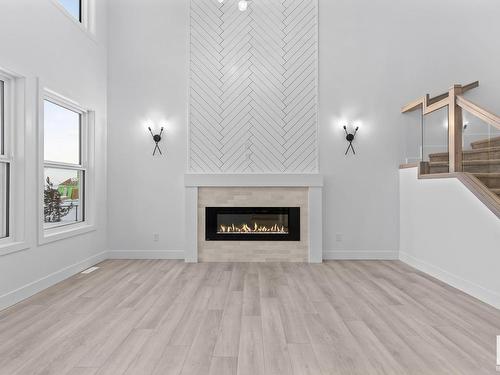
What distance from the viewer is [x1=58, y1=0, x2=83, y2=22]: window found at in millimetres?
4211

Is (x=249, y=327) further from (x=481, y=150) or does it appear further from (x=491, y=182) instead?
(x=481, y=150)

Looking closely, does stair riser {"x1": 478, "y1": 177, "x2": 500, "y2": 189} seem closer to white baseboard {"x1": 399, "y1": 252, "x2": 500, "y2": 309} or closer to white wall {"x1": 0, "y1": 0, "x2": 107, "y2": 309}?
white baseboard {"x1": 399, "y1": 252, "x2": 500, "y2": 309}

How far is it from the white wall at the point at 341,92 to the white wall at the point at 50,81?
275mm

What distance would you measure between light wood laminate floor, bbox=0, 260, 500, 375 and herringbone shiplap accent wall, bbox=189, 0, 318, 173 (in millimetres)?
1868

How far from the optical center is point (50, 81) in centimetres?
371

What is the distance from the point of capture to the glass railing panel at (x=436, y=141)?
3.94 metres

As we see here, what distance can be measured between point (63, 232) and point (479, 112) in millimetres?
4777

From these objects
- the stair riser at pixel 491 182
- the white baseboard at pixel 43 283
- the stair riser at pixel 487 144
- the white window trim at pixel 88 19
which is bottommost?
the white baseboard at pixel 43 283

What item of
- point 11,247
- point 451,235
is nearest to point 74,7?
point 11,247

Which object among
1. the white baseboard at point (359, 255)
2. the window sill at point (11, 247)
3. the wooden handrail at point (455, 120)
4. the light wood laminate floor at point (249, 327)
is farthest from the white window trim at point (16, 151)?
the wooden handrail at point (455, 120)

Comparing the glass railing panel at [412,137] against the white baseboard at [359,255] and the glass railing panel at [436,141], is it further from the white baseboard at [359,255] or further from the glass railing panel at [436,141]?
the white baseboard at [359,255]

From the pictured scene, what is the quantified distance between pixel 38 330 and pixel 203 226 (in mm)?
2678

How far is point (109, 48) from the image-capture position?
202 inches

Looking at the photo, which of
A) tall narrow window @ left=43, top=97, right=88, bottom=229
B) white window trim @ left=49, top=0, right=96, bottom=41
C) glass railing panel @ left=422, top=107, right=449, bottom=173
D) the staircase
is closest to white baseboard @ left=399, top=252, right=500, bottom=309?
the staircase
